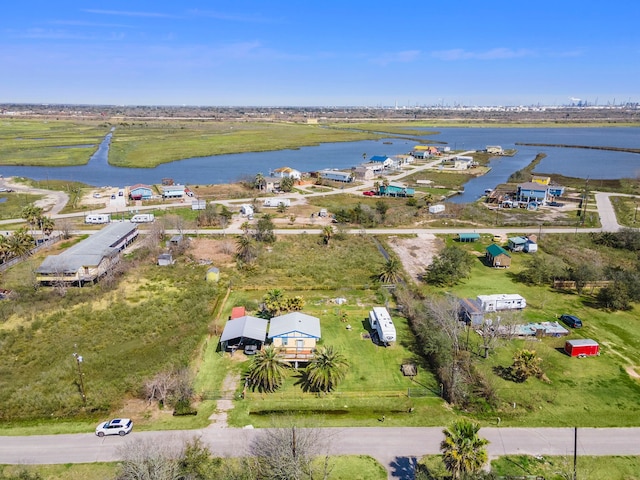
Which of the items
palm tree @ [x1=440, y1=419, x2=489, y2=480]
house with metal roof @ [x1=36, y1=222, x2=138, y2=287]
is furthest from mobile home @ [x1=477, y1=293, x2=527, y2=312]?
house with metal roof @ [x1=36, y1=222, x2=138, y2=287]

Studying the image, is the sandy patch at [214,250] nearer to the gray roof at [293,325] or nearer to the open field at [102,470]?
the gray roof at [293,325]

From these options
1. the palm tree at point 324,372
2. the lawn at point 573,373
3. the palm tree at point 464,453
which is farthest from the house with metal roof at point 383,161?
the palm tree at point 464,453

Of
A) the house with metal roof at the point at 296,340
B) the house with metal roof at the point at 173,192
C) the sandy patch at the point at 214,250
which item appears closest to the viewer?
the house with metal roof at the point at 296,340

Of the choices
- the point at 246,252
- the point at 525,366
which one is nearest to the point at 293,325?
the point at 525,366

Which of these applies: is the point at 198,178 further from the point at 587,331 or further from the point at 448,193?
the point at 587,331

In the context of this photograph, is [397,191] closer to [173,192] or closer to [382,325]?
[173,192]

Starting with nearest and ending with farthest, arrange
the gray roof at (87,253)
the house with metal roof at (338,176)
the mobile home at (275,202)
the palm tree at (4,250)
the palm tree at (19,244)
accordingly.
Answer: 1. the gray roof at (87,253)
2. the palm tree at (4,250)
3. the palm tree at (19,244)
4. the mobile home at (275,202)
5. the house with metal roof at (338,176)
